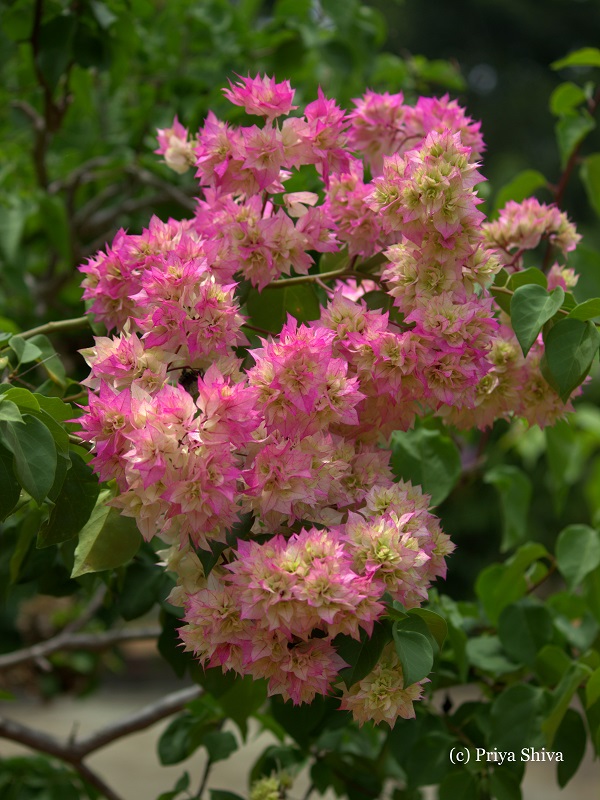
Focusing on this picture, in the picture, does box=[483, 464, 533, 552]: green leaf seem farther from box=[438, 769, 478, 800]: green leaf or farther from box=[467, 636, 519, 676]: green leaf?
box=[438, 769, 478, 800]: green leaf

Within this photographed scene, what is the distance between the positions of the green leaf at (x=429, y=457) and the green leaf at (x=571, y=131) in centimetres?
46

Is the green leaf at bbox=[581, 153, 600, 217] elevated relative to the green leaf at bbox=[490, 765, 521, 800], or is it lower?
elevated

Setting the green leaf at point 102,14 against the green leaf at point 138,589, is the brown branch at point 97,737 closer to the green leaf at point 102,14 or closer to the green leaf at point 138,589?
the green leaf at point 138,589

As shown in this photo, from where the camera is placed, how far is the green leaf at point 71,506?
66cm

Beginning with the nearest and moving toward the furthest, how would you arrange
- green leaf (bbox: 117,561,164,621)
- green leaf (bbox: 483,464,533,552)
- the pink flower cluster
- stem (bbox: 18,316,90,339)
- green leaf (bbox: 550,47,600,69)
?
1. the pink flower cluster
2. stem (bbox: 18,316,90,339)
3. green leaf (bbox: 117,561,164,621)
4. green leaf (bbox: 550,47,600,69)
5. green leaf (bbox: 483,464,533,552)

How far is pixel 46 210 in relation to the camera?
1.31 metres

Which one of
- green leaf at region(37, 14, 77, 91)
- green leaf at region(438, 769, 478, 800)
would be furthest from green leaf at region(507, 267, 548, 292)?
green leaf at region(37, 14, 77, 91)

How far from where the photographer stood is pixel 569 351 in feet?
2.11

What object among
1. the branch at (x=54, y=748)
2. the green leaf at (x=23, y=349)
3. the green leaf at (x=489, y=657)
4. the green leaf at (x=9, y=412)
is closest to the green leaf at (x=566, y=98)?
the green leaf at (x=489, y=657)

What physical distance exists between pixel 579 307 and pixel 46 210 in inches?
34.4

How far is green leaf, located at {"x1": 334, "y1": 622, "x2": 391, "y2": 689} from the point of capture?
22.4 inches

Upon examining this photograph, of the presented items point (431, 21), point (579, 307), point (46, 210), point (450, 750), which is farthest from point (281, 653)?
point (431, 21)

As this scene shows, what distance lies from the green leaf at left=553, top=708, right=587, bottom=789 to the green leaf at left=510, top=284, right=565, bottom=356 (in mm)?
A: 434

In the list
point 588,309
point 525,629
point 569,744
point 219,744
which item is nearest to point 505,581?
point 525,629
